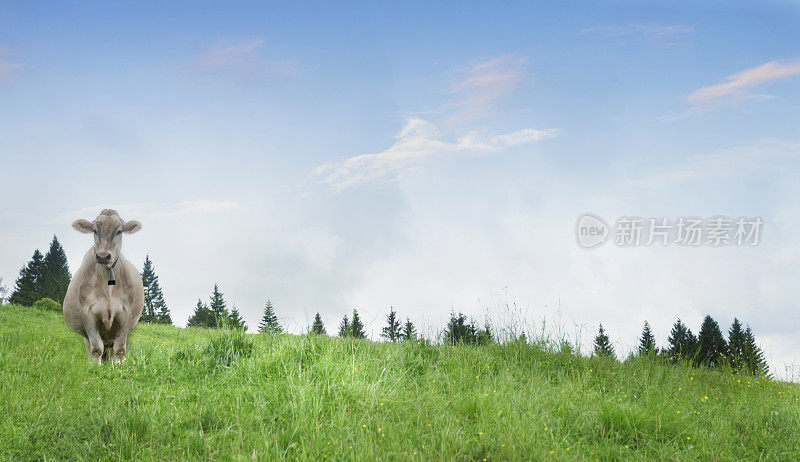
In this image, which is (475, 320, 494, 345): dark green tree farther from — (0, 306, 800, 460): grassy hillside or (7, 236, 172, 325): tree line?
(7, 236, 172, 325): tree line

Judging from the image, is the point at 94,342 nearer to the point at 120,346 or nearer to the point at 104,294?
the point at 120,346

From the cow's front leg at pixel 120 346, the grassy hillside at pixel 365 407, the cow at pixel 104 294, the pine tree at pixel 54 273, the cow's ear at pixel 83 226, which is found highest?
the pine tree at pixel 54 273

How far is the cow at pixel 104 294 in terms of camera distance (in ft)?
30.2

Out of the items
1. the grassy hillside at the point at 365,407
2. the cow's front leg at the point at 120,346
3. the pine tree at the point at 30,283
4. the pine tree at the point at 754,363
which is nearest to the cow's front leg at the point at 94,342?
the cow's front leg at the point at 120,346

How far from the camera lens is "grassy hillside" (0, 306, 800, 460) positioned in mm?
5566

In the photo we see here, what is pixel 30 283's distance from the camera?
39.6 meters

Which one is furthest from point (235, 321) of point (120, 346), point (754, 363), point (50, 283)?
point (50, 283)

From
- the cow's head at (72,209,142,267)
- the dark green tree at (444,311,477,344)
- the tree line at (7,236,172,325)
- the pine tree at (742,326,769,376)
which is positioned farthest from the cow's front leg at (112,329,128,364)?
the tree line at (7,236,172,325)

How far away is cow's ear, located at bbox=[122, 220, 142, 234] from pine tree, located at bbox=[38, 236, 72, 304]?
106 feet

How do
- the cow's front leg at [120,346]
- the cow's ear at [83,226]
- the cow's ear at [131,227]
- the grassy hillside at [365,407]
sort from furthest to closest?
1. the cow's ear at [131,227]
2. the cow's front leg at [120,346]
3. the cow's ear at [83,226]
4. the grassy hillside at [365,407]

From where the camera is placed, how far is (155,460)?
211 inches

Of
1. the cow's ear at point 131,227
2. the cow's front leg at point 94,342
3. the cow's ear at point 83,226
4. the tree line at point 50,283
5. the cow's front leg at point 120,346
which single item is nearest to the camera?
the cow's ear at point 83,226

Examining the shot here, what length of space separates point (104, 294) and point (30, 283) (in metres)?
37.6

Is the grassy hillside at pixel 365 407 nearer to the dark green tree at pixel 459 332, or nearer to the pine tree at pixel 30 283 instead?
the dark green tree at pixel 459 332
